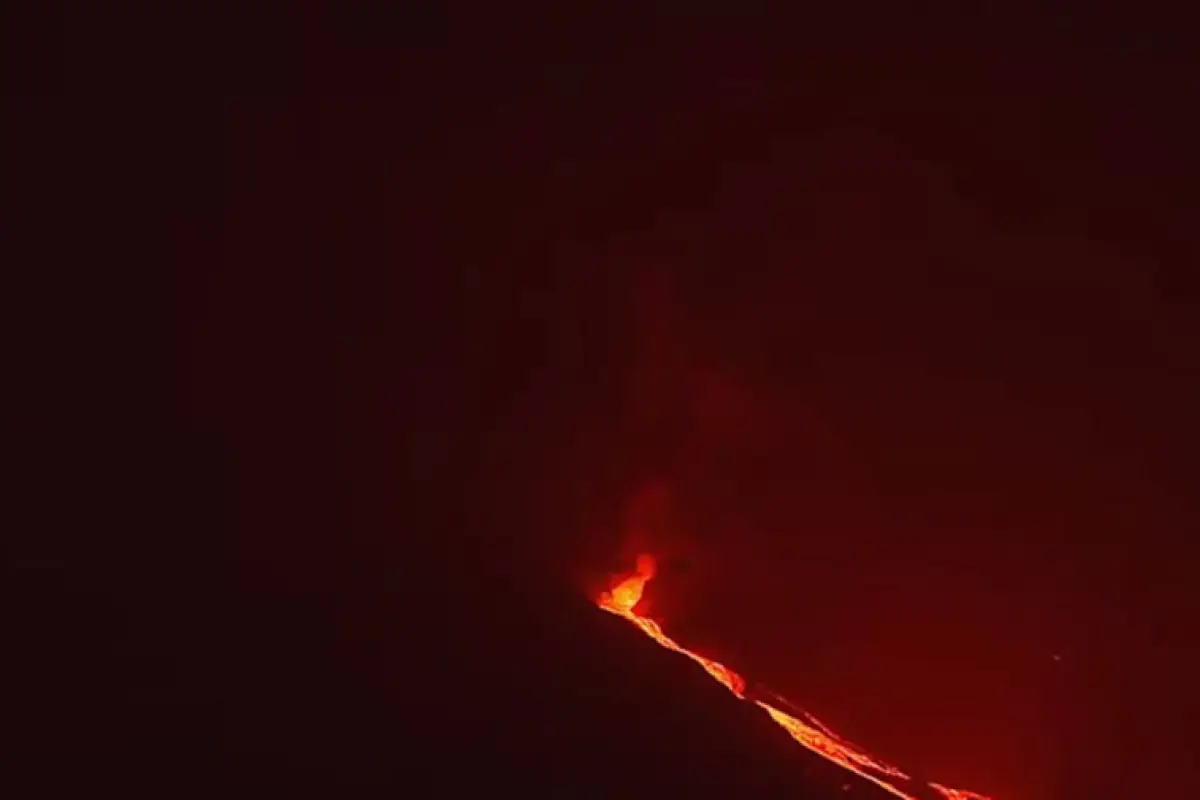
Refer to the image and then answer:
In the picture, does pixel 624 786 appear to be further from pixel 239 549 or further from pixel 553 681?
pixel 239 549

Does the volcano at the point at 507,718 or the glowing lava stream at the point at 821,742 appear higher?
the glowing lava stream at the point at 821,742

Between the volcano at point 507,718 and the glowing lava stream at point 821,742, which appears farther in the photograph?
the glowing lava stream at point 821,742

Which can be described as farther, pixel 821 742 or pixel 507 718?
pixel 821 742

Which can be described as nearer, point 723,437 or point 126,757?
point 126,757

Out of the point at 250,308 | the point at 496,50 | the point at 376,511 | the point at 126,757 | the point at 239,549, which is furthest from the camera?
the point at 496,50

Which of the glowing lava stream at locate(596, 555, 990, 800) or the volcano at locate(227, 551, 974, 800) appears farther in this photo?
the glowing lava stream at locate(596, 555, 990, 800)

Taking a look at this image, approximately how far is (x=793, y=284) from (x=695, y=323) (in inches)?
47.1

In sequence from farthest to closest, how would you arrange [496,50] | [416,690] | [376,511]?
[496,50], [376,511], [416,690]

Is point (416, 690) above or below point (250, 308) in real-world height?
below

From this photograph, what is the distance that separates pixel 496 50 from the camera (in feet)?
56.5

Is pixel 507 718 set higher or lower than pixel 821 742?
lower

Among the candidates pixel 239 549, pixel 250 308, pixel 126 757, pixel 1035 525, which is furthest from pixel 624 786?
pixel 1035 525

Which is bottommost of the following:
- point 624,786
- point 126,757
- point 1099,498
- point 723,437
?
point 126,757

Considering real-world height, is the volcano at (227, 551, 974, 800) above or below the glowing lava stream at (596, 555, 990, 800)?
below
